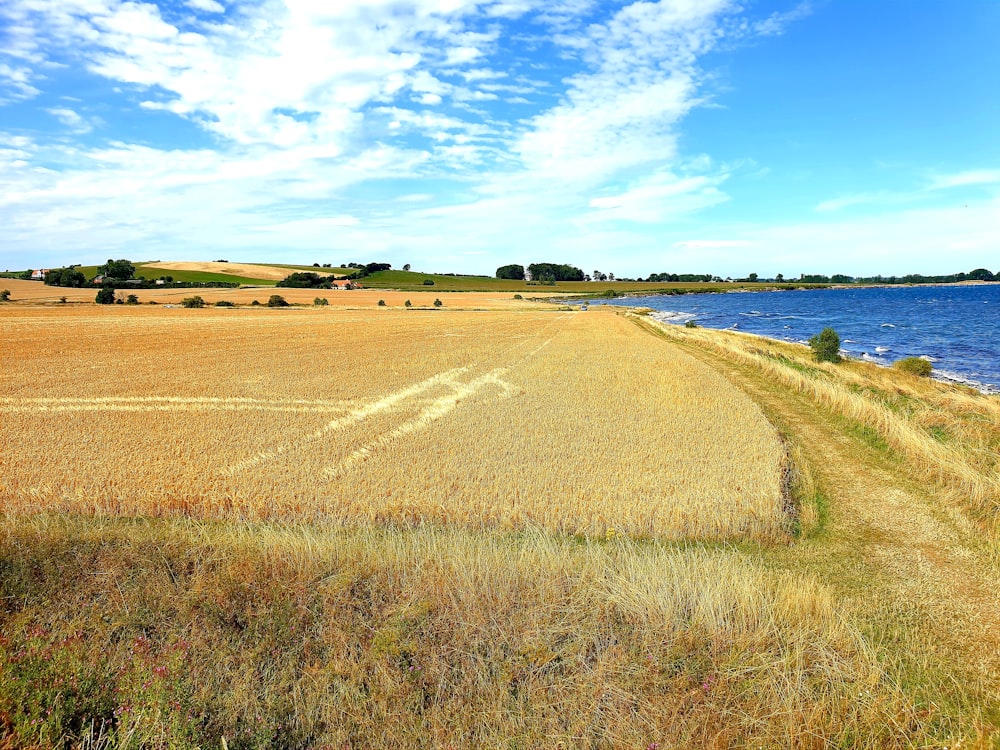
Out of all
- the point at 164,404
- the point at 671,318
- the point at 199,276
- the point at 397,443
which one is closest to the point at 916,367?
the point at 397,443

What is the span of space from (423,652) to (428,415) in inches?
453

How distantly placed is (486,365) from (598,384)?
7865 mm

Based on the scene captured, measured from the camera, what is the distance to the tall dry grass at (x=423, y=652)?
4.66 meters

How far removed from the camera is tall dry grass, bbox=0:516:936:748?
15.3 feet

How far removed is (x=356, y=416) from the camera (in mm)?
16812

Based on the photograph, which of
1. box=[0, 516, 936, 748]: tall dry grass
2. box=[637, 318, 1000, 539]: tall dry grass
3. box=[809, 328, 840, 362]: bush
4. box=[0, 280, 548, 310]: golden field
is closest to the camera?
box=[0, 516, 936, 748]: tall dry grass

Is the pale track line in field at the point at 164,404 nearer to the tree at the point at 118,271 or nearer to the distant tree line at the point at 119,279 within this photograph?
the distant tree line at the point at 119,279

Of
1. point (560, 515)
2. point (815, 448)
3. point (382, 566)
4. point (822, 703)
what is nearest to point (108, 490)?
point (382, 566)

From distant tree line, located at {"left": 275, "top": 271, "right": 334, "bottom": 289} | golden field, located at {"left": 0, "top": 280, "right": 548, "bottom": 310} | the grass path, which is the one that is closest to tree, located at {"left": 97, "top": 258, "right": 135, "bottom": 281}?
golden field, located at {"left": 0, "top": 280, "right": 548, "bottom": 310}

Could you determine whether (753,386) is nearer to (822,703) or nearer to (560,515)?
(560,515)

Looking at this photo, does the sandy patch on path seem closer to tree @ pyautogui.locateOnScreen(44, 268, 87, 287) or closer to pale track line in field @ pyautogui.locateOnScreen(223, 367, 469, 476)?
tree @ pyautogui.locateOnScreen(44, 268, 87, 287)

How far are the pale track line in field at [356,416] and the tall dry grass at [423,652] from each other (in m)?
4.60

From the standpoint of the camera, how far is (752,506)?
9.56m

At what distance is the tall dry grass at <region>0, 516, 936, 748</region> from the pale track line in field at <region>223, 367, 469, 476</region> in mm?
4601
